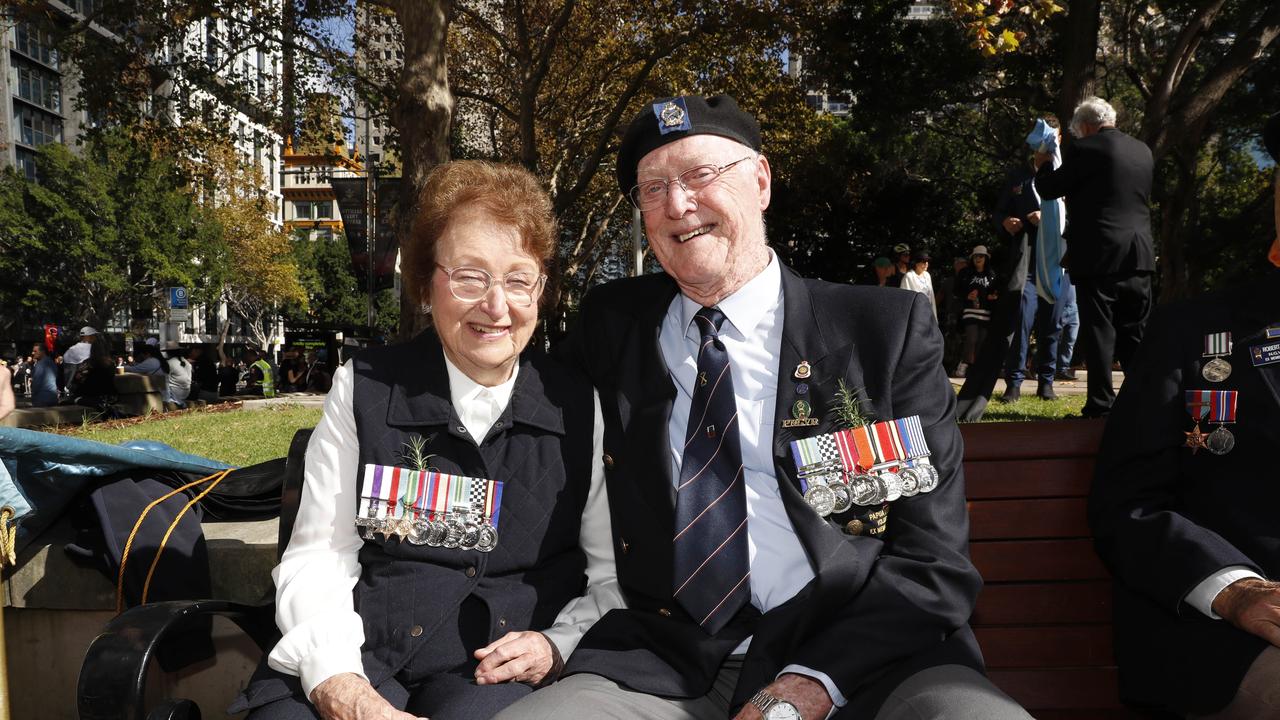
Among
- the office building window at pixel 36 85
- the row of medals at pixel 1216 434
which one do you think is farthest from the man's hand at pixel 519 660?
the office building window at pixel 36 85

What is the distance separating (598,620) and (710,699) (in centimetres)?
36

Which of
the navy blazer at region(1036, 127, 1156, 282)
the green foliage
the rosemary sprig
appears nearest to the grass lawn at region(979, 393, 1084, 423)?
the navy blazer at region(1036, 127, 1156, 282)

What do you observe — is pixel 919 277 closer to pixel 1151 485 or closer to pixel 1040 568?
pixel 1040 568

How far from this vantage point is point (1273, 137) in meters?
2.49

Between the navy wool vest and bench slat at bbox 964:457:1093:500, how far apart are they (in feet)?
3.72

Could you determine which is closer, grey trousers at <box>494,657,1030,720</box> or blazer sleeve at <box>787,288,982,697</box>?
grey trousers at <box>494,657,1030,720</box>

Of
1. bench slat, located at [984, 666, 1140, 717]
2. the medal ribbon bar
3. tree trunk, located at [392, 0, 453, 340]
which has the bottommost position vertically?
bench slat, located at [984, 666, 1140, 717]

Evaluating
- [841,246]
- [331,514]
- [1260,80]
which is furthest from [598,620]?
[841,246]

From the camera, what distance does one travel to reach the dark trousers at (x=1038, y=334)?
25.4ft

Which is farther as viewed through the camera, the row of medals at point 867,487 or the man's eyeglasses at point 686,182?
the man's eyeglasses at point 686,182

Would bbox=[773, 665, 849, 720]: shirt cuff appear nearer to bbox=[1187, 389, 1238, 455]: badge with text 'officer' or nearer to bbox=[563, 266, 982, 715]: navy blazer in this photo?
bbox=[563, 266, 982, 715]: navy blazer

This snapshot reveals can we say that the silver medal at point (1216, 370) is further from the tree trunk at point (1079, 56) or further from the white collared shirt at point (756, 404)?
the tree trunk at point (1079, 56)

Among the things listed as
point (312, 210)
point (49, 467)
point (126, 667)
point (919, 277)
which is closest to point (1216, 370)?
point (126, 667)

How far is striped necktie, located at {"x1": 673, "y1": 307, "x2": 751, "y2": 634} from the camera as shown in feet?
7.47
